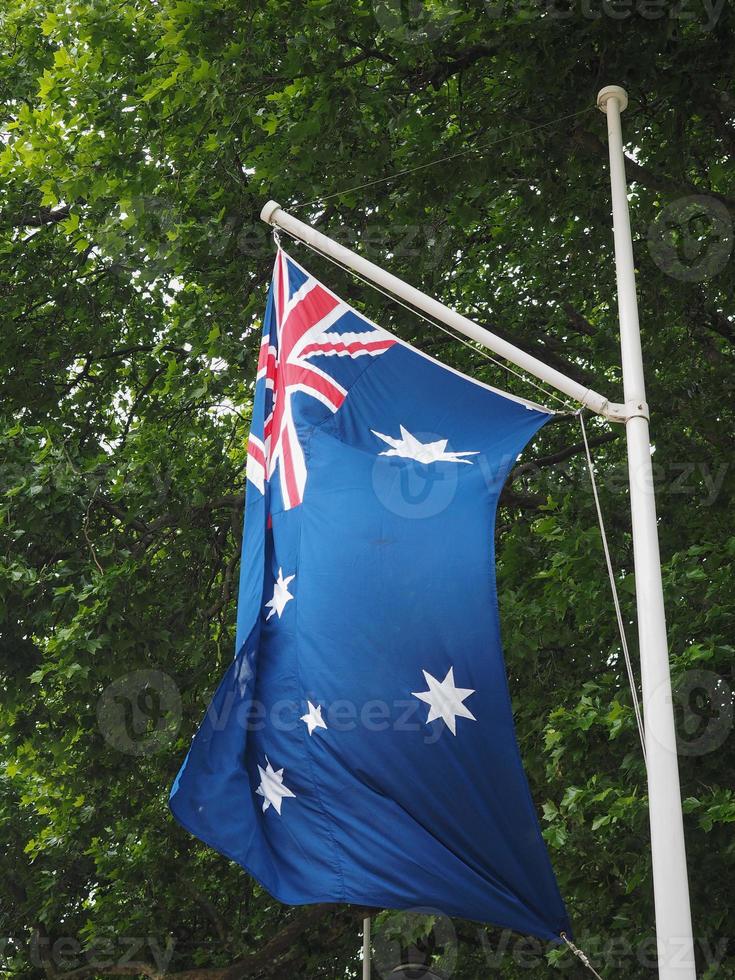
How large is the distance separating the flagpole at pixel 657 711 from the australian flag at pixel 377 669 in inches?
15.1

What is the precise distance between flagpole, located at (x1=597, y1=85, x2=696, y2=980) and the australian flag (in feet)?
1.25

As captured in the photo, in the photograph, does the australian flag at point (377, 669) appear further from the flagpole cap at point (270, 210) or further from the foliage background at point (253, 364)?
the foliage background at point (253, 364)

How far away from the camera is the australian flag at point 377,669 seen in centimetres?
413

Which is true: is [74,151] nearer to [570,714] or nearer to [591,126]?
[591,126]

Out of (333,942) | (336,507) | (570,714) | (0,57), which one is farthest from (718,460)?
(0,57)

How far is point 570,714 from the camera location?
7555 mm

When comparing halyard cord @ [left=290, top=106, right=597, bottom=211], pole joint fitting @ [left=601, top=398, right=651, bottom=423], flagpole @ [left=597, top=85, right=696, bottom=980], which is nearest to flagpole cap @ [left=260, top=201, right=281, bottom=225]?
halyard cord @ [left=290, top=106, right=597, bottom=211]

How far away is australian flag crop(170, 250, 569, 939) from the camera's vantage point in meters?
4.13

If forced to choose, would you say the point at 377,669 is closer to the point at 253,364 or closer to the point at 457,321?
the point at 457,321

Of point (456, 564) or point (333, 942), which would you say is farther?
point (333, 942)

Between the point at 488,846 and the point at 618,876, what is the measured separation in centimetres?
429

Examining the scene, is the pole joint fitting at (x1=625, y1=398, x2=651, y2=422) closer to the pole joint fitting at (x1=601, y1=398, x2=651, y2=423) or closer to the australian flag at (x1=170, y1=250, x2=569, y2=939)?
the pole joint fitting at (x1=601, y1=398, x2=651, y2=423)

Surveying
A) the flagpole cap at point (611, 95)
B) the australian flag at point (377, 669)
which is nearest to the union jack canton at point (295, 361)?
the australian flag at point (377, 669)

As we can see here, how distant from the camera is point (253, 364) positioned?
30.3 feet
